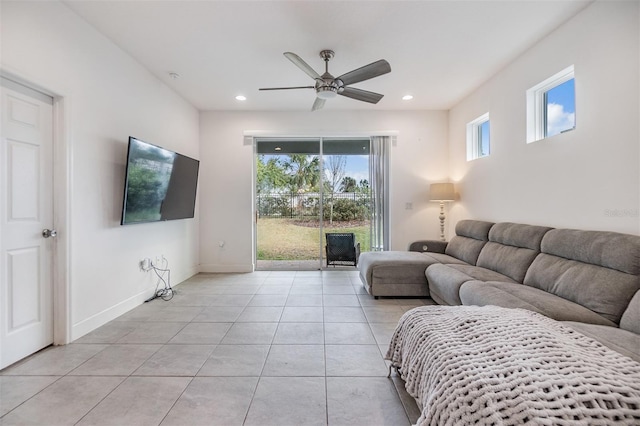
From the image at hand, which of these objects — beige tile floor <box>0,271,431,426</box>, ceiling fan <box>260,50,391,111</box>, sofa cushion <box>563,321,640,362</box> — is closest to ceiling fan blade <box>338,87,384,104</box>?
ceiling fan <box>260,50,391,111</box>

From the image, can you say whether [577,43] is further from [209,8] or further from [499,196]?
[209,8]

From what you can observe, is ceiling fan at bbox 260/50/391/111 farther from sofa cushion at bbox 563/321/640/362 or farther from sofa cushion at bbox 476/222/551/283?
sofa cushion at bbox 563/321/640/362

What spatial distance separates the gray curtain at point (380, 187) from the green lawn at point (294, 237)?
223mm

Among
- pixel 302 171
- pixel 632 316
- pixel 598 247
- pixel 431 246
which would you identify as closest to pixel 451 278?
pixel 598 247

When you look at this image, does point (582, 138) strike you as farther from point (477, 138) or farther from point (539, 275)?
point (477, 138)

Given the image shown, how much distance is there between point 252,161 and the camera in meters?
4.74

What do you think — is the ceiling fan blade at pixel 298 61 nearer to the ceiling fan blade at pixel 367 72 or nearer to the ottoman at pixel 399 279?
the ceiling fan blade at pixel 367 72

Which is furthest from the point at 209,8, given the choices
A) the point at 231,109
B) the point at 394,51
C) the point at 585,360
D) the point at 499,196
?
the point at 499,196

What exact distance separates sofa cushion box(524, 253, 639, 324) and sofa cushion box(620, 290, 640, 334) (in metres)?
0.06

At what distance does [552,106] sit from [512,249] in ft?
5.00

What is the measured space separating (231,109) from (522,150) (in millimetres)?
4258

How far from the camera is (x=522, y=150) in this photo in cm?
304

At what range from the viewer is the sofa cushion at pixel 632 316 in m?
1.57

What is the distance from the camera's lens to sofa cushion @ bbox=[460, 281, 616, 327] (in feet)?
5.75
